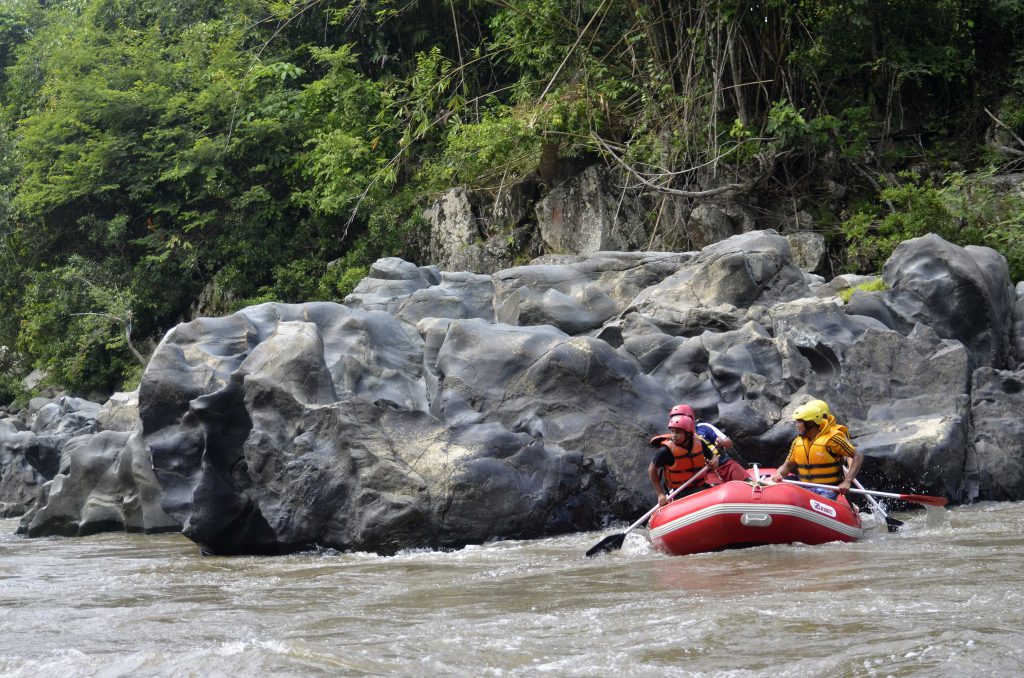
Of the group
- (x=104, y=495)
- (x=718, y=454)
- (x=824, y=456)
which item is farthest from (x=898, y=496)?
(x=104, y=495)

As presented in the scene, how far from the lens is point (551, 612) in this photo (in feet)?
16.6

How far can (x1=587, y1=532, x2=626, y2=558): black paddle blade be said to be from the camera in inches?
275

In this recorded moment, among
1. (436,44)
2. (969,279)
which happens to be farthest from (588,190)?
(969,279)

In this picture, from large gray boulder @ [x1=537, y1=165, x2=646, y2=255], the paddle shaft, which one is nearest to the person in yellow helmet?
the paddle shaft

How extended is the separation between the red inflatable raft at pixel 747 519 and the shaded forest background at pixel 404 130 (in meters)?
7.14

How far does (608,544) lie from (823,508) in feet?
4.50

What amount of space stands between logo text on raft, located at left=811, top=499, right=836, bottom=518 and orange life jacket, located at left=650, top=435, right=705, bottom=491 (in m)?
1.09

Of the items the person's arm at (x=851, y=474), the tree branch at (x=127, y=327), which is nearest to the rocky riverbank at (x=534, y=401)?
the person's arm at (x=851, y=474)

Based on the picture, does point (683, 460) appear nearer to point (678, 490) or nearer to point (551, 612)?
point (678, 490)

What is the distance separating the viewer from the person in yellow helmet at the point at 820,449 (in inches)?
308

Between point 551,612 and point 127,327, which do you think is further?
point 127,327

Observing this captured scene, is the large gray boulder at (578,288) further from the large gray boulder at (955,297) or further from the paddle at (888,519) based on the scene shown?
the paddle at (888,519)

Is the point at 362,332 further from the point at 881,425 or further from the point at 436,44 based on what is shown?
the point at 436,44

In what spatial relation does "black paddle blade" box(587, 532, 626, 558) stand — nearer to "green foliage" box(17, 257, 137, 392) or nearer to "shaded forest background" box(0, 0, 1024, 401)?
"shaded forest background" box(0, 0, 1024, 401)
